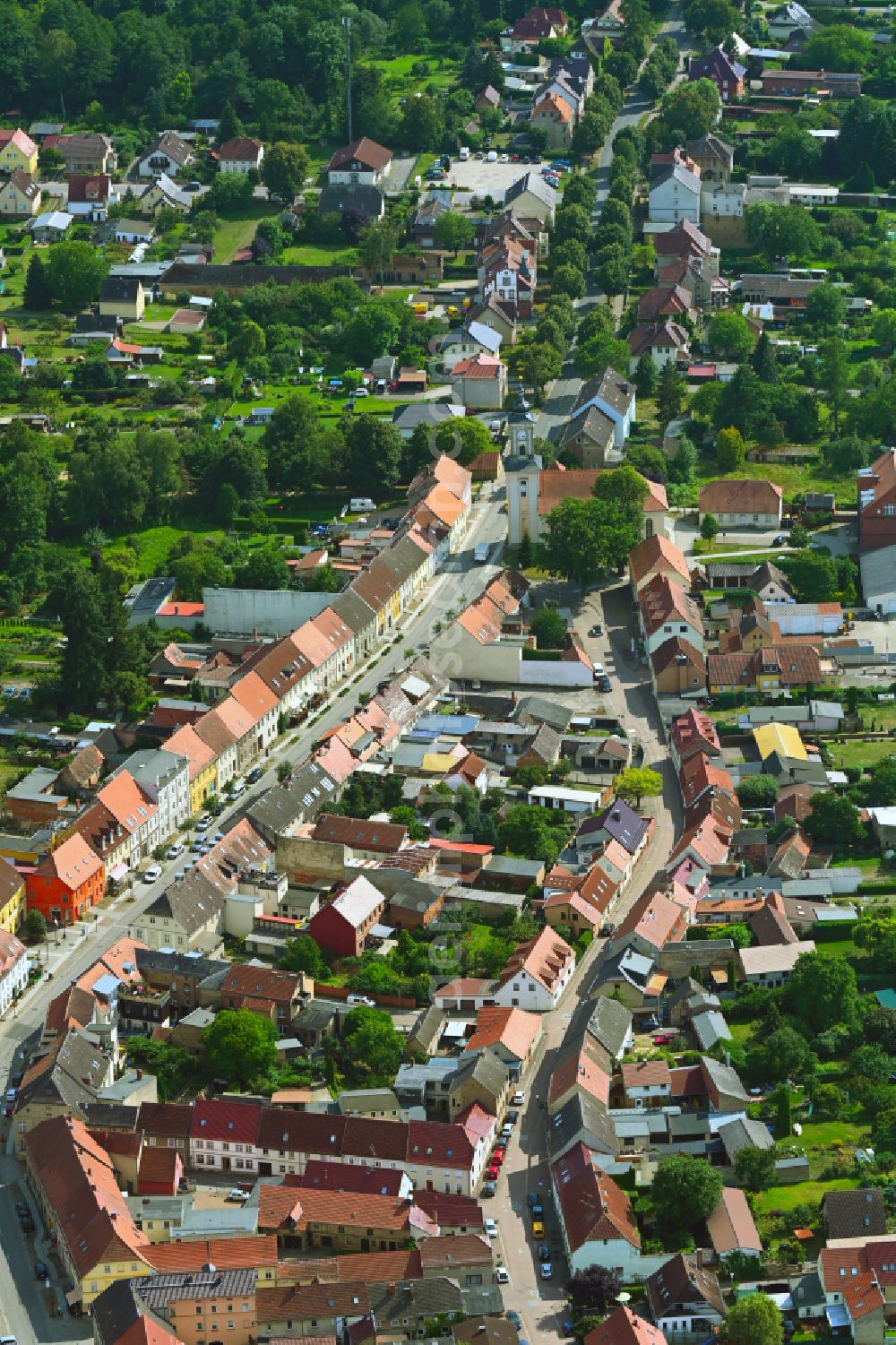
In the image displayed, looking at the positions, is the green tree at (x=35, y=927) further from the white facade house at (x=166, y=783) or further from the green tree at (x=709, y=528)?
the green tree at (x=709, y=528)

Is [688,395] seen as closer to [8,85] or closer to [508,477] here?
[508,477]

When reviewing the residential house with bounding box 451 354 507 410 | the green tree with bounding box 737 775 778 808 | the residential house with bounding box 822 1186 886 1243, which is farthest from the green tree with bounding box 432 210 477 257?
the residential house with bounding box 822 1186 886 1243

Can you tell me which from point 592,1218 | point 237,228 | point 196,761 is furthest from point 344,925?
point 237,228

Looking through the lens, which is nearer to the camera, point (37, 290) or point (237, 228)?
point (37, 290)

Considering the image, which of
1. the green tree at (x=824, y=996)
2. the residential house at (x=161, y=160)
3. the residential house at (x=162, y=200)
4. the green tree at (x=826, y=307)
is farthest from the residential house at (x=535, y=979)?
the residential house at (x=161, y=160)

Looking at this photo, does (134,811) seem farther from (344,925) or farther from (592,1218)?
(592,1218)
